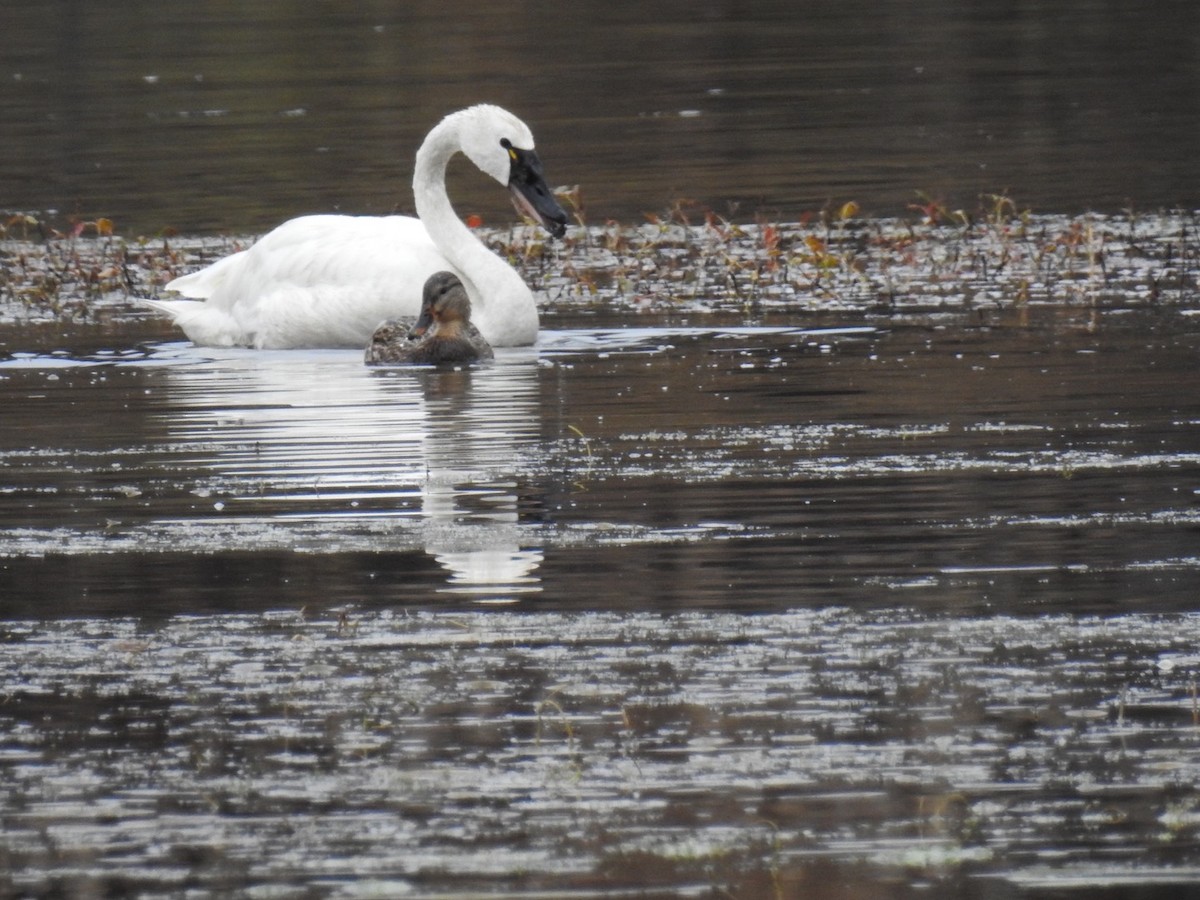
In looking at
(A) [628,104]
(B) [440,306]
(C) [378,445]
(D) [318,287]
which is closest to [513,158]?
(D) [318,287]

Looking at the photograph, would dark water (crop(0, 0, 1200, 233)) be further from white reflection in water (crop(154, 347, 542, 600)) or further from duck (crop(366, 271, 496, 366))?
white reflection in water (crop(154, 347, 542, 600))

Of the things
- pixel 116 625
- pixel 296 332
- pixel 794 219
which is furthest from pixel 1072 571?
pixel 794 219

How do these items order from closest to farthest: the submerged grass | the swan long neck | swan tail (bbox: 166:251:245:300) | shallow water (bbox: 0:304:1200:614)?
shallow water (bbox: 0:304:1200:614) < the swan long neck < the submerged grass < swan tail (bbox: 166:251:245:300)

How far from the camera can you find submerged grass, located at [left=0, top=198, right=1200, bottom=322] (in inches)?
552

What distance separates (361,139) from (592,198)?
5.24 metres

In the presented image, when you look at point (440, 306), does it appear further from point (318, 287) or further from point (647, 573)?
point (647, 573)

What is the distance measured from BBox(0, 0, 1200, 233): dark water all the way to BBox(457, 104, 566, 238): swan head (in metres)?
2.67

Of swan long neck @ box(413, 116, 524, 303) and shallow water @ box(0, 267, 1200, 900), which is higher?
swan long neck @ box(413, 116, 524, 303)

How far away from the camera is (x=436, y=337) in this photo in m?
12.7

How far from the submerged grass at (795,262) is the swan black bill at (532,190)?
24.7 inches

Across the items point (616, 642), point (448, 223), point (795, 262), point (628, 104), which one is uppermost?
point (628, 104)

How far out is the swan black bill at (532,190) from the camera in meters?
14.2

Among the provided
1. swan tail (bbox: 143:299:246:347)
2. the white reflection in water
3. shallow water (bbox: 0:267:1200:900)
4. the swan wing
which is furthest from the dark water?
shallow water (bbox: 0:267:1200:900)

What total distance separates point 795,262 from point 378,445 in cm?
567
